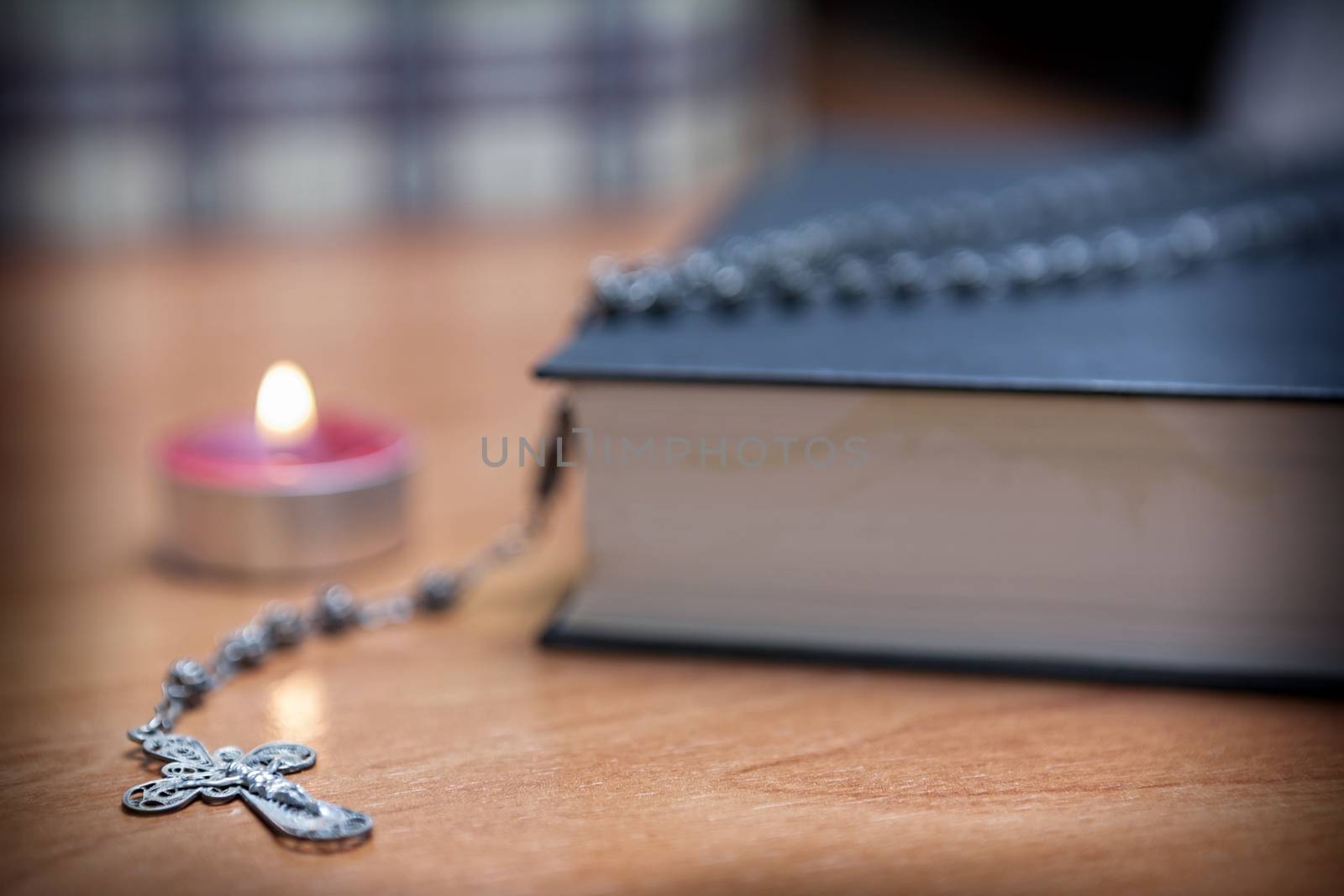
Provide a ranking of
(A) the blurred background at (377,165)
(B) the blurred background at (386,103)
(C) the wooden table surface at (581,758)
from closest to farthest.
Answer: (C) the wooden table surface at (581,758) < (A) the blurred background at (377,165) < (B) the blurred background at (386,103)

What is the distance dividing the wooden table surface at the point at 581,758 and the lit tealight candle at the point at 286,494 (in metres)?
0.01

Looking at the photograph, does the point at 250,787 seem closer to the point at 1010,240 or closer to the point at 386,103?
the point at 1010,240

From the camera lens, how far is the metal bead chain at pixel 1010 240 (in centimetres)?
55

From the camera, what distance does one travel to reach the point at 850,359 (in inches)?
18.6

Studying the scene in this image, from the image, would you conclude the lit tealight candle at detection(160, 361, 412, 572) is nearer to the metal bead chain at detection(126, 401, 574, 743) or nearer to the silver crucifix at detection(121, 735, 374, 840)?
the metal bead chain at detection(126, 401, 574, 743)

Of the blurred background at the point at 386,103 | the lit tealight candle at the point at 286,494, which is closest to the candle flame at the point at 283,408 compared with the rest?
the lit tealight candle at the point at 286,494

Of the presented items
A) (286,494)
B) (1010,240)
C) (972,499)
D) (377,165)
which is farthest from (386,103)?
(972,499)

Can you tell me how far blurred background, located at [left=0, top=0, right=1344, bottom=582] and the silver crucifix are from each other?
389mm

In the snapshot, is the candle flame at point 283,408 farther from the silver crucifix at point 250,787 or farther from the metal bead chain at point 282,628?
the silver crucifix at point 250,787

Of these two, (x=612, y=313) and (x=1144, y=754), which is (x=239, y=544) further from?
(x=1144, y=754)

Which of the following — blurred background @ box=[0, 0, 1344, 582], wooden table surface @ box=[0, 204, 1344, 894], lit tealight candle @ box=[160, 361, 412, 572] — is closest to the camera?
wooden table surface @ box=[0, 204, 1344, 894]

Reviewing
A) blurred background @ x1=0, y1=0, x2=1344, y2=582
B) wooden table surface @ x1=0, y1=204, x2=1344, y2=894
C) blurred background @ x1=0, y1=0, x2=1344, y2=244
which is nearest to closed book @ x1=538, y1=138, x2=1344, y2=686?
wooden table surface @ x1=0, y1=204, x2=1344, y2=894

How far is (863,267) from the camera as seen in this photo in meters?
0.60

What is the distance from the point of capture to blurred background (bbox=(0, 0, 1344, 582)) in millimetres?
936
